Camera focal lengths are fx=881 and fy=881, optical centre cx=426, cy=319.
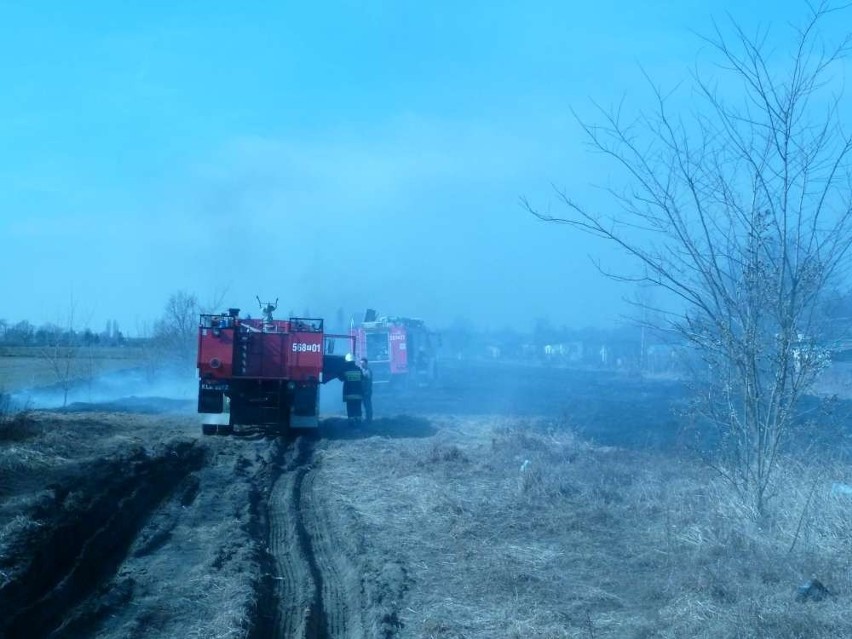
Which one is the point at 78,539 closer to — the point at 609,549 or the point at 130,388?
the point at 609,549

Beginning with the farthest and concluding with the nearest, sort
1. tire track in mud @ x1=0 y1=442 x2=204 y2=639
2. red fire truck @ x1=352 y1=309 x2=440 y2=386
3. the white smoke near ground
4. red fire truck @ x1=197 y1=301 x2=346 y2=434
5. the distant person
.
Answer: red fire truck @ x1=352 y1=309 x2=440 y2=386
the white smoke near ground
the distant person
red fire truck @ x1=197 y1=301 x2=346 y2=434
tire track in mud @ x1=0 y1=442 x2=204 y2=639

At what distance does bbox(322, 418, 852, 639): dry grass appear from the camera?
6.96 m

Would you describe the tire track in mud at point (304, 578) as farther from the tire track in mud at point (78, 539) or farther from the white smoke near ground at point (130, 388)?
the white smoke near ground at point (130, 388)

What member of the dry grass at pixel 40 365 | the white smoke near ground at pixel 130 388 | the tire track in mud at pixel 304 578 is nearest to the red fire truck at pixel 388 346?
the white smoke near ground at pixel 130 388

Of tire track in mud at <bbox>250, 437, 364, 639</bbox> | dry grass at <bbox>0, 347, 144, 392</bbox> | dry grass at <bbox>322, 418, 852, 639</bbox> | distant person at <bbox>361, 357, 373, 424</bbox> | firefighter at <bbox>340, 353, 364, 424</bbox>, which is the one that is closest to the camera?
dry grass at <bbox>322, 418, 852, 639</bbox>

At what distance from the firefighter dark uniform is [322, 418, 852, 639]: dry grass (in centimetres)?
874

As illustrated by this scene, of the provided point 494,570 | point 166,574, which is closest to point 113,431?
point 166,574

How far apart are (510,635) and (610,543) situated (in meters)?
3.22

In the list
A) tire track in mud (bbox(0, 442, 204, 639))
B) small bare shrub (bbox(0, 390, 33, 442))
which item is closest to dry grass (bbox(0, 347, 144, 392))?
small bare shrub (bbox(0, 390, 33, 442))

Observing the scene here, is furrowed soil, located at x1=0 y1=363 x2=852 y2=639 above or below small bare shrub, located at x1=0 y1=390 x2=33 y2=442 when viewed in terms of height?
below

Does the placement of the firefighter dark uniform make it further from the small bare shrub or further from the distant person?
the small bare shrub

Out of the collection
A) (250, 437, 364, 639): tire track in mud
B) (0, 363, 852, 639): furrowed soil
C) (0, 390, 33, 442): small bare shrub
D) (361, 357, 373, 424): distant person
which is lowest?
(250, 437, 364, 639): tire track in mud

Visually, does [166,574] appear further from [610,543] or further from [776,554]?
[776,554]

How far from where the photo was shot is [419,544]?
10.1 meters
